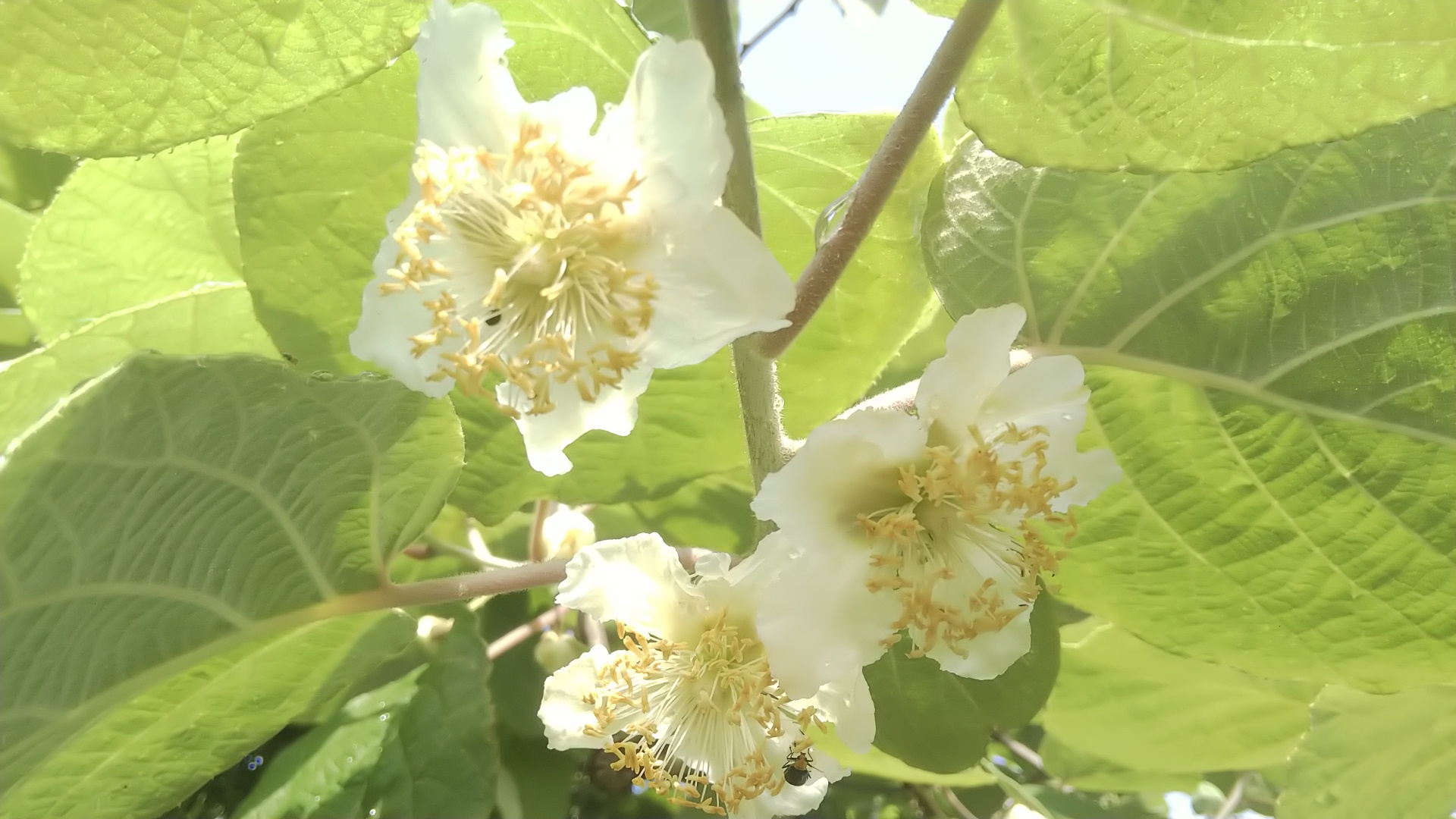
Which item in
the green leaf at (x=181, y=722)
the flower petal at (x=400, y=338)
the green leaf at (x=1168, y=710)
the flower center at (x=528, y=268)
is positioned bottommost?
the green leaf at (x=1168, y=710)

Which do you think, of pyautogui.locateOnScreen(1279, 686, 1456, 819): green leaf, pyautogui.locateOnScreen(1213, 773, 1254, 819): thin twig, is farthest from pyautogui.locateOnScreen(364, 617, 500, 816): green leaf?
pyautogui.locateOnScreen(1213, 773, 1254, 819): thin twig

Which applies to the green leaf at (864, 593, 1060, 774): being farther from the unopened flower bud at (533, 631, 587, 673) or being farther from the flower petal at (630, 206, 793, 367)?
the unopened flower bud at (533, 631, 587, 673)

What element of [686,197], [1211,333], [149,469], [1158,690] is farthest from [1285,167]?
[149,469]

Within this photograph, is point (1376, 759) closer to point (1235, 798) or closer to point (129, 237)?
point (1235, 798)

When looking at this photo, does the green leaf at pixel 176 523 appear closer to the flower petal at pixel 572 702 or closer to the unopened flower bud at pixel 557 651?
the flower petal at pixel 572 702

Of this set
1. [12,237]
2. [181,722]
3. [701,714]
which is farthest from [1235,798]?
[12,237]

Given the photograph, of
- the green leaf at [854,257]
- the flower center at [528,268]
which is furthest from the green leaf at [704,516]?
the flower center at [528,268]
